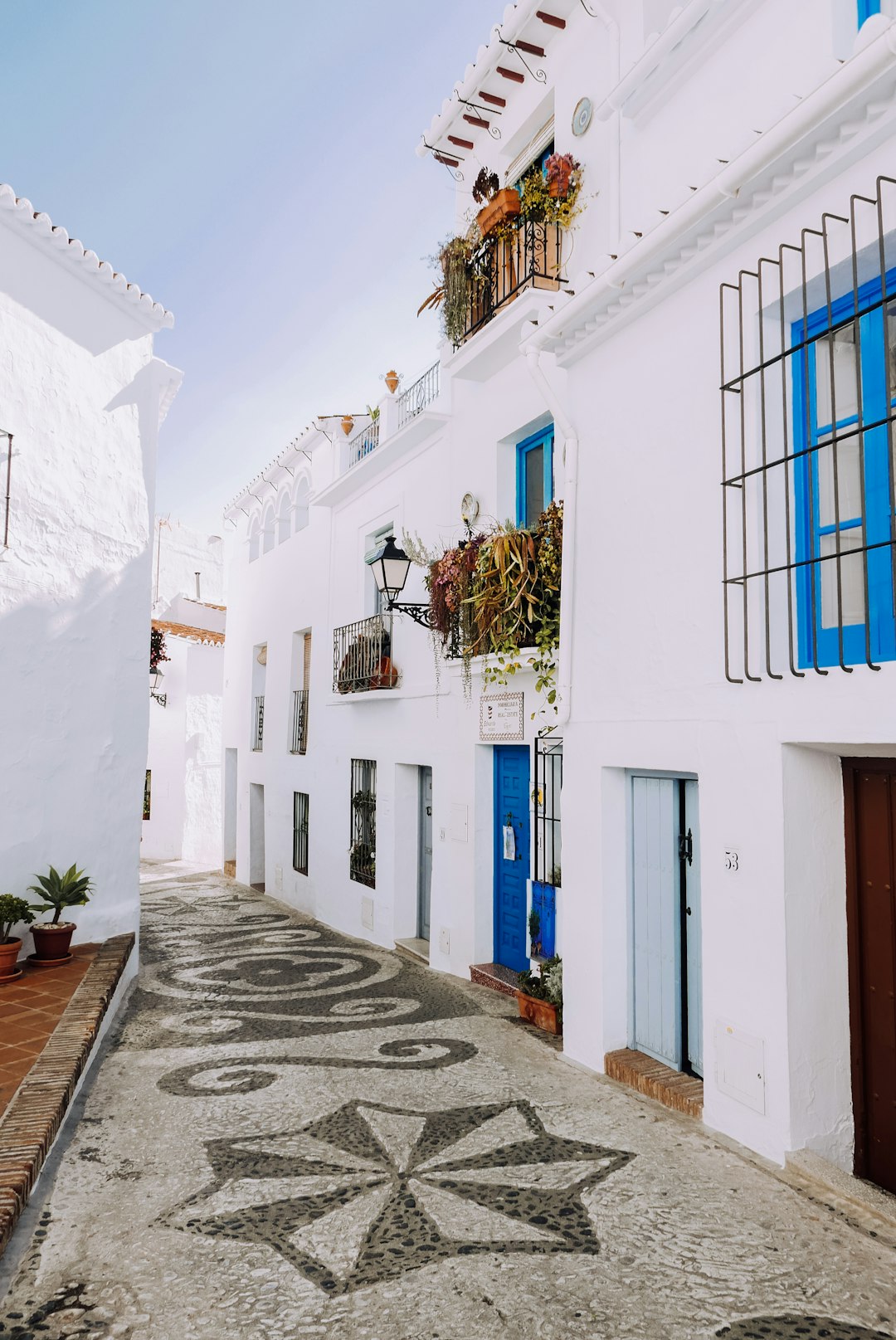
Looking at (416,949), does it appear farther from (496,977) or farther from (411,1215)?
(411,1215)

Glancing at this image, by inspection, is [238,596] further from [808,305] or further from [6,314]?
[808,305]

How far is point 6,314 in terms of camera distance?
309 inches

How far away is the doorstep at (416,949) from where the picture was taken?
9.49 m

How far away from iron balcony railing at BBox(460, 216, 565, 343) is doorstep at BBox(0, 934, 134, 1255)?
6496mm

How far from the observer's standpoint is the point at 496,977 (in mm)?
7883

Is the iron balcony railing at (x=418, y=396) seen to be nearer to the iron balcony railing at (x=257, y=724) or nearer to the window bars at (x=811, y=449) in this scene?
the window bars at (x=811, y=449)

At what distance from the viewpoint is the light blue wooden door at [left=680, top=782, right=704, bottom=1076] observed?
5.32 metres

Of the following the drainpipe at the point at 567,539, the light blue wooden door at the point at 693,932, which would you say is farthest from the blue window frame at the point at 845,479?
the drainpipe at the point at 567,539

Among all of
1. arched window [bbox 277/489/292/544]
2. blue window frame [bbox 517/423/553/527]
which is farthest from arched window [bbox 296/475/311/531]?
blue window frame [bbox 517/423/553/527]

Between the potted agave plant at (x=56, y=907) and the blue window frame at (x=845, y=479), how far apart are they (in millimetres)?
6348

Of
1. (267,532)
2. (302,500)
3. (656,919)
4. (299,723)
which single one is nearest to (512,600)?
(656,919)

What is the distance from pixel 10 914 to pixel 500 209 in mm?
7363

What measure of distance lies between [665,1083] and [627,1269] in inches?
74.0

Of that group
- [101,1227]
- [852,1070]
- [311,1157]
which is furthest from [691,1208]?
[101,1227]
